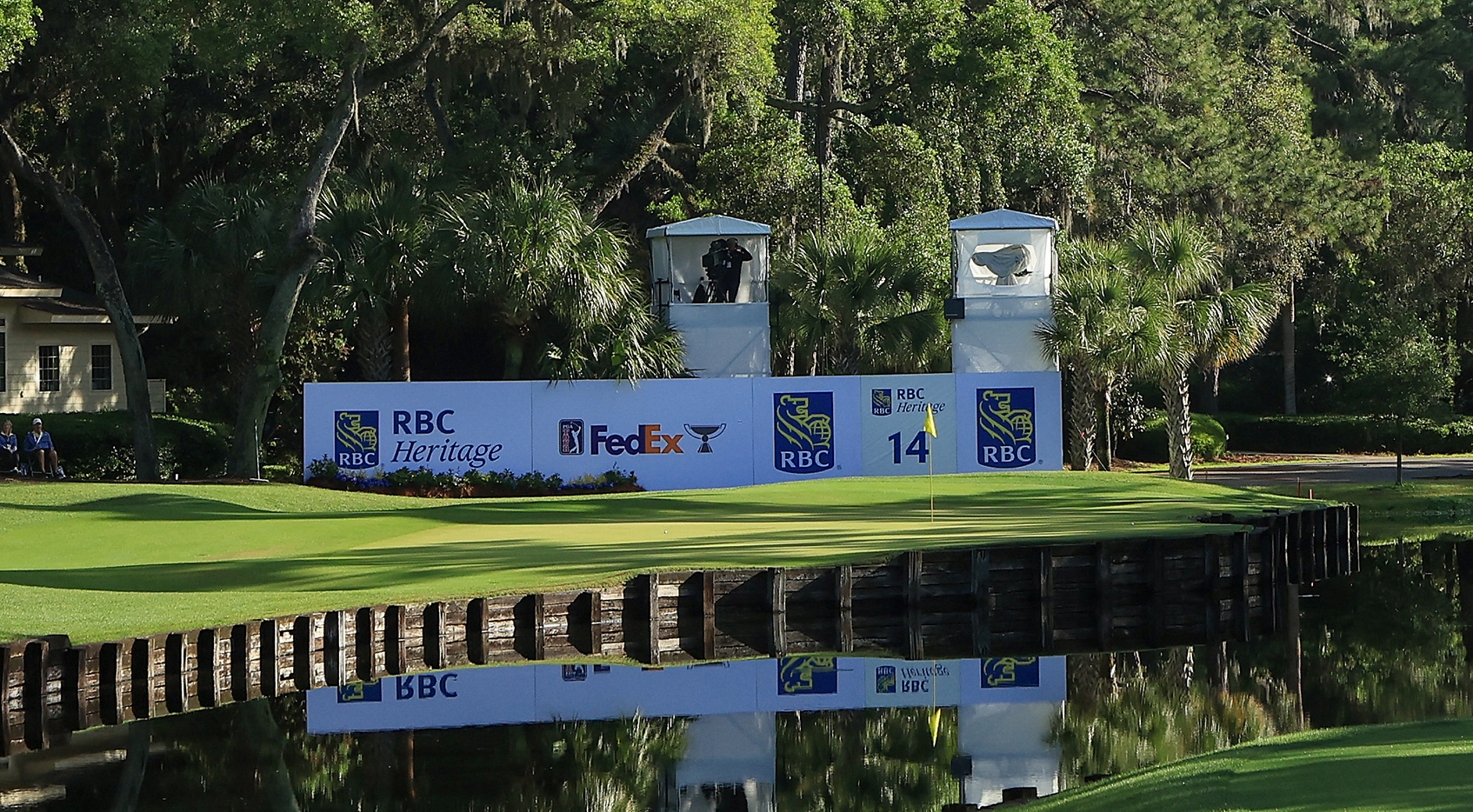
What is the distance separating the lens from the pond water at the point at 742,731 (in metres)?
13.0

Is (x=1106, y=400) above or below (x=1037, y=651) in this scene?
above

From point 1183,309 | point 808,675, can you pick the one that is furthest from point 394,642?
point 1183,309

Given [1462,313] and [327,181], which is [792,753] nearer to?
[327,181]

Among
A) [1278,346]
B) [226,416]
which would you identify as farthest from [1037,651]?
[1278,346]

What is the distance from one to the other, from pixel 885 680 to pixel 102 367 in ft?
97.2

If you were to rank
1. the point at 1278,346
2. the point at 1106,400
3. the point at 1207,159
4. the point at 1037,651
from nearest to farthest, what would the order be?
1. the point at 1037,651
2. the point at 1106,400
3. the point at 1207,159
4. the point at 1278,346

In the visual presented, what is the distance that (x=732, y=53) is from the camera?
117 feet

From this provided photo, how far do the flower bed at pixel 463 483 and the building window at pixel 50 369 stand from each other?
10.9m

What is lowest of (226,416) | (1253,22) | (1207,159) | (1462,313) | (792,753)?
(792,753)

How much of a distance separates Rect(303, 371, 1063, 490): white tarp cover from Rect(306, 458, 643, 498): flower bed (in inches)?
7.2

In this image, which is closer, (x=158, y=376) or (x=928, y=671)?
(x=928, y=671)

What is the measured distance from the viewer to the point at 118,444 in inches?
1446

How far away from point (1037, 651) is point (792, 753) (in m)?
5.67

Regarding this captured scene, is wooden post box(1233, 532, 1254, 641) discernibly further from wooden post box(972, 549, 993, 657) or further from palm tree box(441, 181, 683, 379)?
palm tree box(441, 181, 683, 379)
